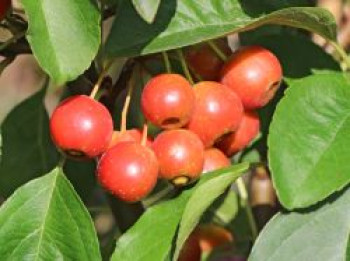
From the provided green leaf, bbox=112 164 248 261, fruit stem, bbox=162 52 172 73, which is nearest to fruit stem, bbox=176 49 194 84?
fruit stem, bbox=162 52 172 73

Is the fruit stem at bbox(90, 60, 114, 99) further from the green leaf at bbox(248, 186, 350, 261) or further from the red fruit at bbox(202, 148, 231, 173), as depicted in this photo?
the green leaf at bbox(248, 186, 350, 261)

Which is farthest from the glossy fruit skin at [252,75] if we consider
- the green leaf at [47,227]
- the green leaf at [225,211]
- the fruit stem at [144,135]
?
the green leaf at [225,211]

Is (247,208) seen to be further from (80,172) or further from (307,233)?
(307,233)

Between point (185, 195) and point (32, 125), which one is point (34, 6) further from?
point (32, 125)

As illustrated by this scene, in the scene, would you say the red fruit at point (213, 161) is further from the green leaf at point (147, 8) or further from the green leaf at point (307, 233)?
the green leaf at point (147, 8)

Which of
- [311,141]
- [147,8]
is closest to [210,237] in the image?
[311,141]

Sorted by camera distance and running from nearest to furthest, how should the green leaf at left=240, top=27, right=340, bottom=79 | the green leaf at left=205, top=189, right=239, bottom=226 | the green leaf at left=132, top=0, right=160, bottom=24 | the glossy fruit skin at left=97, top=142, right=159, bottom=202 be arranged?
the green leaf at left=132, top=0, right=160, bottom=24, the glossy fruit skin at left=97, top=142, right=159, bottom=202, the green leaf at left=240, top=27, right=340, bottom=79, the green leaf at left=205, top=189, right=239, bottom=226

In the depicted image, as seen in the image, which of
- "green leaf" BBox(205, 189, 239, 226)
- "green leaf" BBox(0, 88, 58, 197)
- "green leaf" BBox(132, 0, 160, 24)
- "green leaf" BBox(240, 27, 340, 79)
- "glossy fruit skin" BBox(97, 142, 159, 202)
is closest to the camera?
"green leaf" BBox(132, 0, 160, 24)
